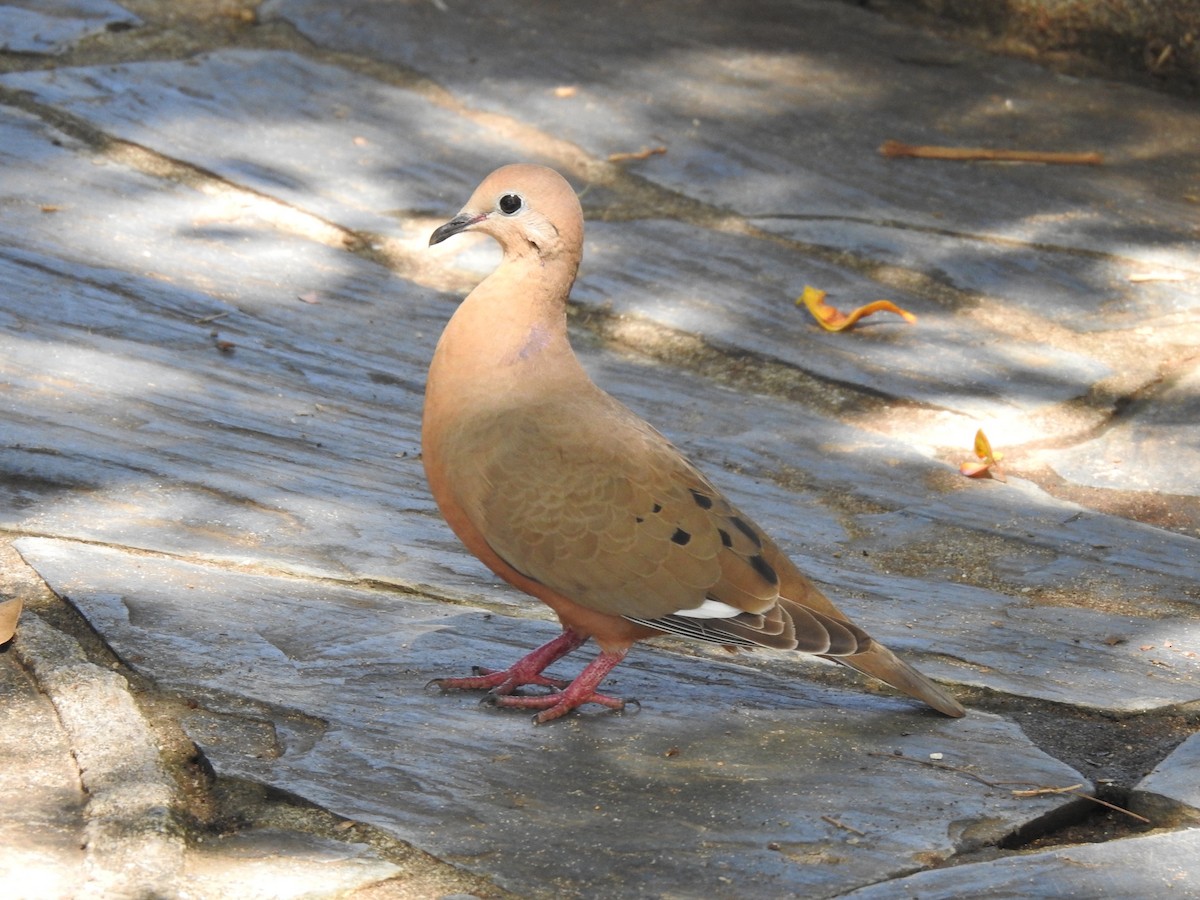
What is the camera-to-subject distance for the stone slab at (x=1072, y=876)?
2234mm

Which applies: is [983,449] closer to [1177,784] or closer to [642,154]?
[1177,784]

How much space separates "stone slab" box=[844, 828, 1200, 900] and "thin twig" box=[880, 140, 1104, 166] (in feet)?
11.5

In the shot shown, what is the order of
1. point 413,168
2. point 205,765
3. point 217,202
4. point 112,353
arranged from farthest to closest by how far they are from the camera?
point 413,168 < point 217,202 < point 112,353 < point 205,765

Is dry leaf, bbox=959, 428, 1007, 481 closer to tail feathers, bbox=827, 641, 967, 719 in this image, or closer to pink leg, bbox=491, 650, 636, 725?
tail feathers, bbox=827, 641, 967, 719

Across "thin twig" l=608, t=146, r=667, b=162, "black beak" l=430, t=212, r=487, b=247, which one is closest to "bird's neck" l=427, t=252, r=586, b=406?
"black beak" l=430, t=212, r=487, b=247

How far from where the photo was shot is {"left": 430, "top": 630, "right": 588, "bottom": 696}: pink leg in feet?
9.41

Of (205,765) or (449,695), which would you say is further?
(449,695)

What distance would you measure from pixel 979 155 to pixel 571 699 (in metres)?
3.37

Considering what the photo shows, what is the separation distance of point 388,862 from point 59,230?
2.82 metres

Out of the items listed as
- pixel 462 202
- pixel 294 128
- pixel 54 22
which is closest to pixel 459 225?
pixel 462 202

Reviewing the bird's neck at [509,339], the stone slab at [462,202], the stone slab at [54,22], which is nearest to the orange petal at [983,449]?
the stone slab at [462,202]

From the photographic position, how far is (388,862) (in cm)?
225

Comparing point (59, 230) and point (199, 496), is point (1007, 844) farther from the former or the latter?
point (59, 230)

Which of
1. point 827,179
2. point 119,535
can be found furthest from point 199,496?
point 827,179
